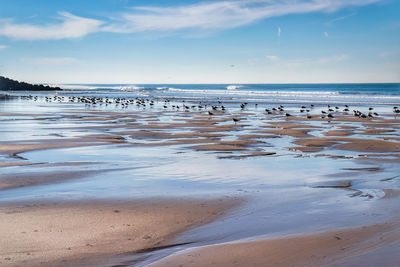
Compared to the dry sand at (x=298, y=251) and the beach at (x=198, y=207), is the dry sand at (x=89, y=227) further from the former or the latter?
the dry sand at (x=298, y=251)

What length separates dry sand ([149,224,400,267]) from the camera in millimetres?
4828

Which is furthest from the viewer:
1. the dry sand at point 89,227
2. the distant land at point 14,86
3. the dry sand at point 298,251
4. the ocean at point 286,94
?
the distant land at point 14,86

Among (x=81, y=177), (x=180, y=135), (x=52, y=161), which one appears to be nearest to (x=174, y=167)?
(x=81, y=177)

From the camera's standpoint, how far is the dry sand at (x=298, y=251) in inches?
190

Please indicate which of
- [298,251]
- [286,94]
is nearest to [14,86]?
[286,94]

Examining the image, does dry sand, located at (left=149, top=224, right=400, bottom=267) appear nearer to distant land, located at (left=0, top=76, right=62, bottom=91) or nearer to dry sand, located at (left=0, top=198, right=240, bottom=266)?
dry sand, located at (left=0, top=198, right=240, bottom=266)

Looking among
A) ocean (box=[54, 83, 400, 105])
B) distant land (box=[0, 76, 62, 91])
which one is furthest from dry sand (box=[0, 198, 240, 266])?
distant land (box=[0, 76, 62, 91])

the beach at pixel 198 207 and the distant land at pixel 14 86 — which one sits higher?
the distant land at pixel 14 86

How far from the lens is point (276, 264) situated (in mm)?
4785

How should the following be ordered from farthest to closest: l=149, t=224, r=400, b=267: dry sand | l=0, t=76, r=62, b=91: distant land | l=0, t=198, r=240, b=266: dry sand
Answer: l=0, t=76, r=62, b=91: distant land → l=0, t=198, r=240, b=266: dry sand → l=149, t=224, r=400, b=267: dry sand

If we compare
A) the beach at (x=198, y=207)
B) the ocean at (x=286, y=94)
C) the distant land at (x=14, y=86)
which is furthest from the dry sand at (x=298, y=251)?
the distant land at (x=14, y=86)

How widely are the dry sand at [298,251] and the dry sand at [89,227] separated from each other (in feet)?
2.58

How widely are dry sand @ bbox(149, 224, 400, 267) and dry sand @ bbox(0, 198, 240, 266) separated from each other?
0.79m

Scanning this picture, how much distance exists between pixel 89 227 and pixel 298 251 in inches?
116
